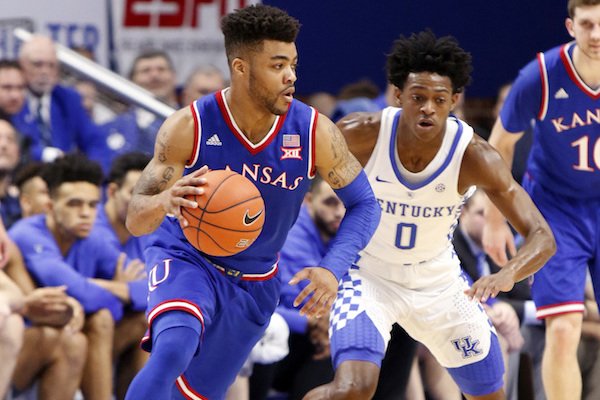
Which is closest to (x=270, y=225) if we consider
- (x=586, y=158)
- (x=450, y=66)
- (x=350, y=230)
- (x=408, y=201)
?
(x=350, y=230)

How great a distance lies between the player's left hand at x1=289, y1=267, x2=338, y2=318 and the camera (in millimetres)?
4730

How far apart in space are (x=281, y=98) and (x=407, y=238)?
105 cm

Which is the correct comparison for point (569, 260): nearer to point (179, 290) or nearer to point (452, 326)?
point (452, 326)

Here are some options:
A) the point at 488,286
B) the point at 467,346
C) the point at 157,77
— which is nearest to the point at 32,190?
the point at 157,77

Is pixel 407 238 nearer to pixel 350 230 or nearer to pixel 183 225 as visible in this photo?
pixel 350 230

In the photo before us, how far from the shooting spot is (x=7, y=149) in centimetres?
726

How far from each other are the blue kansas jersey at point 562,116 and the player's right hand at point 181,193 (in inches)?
82.8

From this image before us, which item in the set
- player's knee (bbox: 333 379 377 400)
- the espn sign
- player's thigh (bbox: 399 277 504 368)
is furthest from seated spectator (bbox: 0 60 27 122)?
player's knee (bbox: 333 379 377 400)

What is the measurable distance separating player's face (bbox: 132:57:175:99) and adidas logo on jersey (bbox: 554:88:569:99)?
3534 mm

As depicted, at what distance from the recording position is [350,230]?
16.8ft

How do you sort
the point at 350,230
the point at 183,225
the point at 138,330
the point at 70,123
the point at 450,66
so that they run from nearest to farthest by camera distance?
the point at 183,225 < the point at 350,230 < the point at 450,66 < the point at 138,330 < the point at 70,123

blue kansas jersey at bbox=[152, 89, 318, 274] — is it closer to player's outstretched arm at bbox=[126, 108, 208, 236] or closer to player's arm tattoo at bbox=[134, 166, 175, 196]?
player's outstretched arm at bbox=[126, 108, 208, 236]

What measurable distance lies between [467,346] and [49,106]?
3554 mm

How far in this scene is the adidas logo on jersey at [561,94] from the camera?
6.09m
